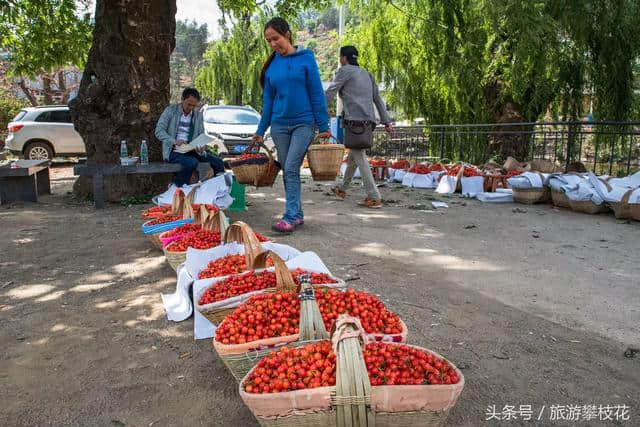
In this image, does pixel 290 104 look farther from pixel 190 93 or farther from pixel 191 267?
pixel 191 267

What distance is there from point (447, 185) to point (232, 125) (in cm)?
713

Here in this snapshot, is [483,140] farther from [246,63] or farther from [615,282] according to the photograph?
[246,63]

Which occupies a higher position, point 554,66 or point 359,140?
point 554,66

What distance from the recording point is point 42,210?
25.7 ft

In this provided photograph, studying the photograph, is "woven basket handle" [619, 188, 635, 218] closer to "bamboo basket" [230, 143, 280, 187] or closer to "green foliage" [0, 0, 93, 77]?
"bamboo basket" [230, 143, 280, 187]

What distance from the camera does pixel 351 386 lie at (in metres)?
1.78

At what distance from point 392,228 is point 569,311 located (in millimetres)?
2940

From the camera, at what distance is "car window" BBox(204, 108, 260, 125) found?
14859 millimetres

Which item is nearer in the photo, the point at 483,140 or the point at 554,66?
the point at 554,66

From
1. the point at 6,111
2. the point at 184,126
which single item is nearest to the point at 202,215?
the point at 184,126

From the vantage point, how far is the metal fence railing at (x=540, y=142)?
979 cm

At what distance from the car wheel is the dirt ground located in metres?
9.68

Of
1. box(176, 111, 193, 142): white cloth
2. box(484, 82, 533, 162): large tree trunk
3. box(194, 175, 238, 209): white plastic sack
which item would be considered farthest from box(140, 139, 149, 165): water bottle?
box(484, 82, 533, 162): large tree trunk

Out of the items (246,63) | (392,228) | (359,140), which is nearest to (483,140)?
(359,140)
